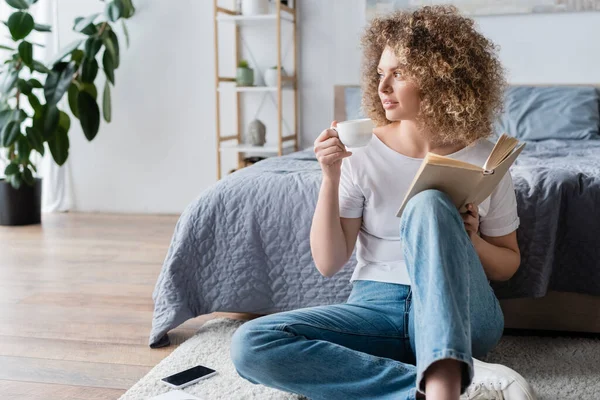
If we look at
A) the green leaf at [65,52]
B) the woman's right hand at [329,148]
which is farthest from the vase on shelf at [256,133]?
the woman's right hand at [329,148]

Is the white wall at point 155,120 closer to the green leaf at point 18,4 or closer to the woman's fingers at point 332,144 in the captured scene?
the green leaf at point 18,4

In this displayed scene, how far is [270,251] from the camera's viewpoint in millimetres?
2098

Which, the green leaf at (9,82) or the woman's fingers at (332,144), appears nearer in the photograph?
the woman's fingers at (332,144)

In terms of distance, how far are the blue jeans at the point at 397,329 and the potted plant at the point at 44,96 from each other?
289 cm

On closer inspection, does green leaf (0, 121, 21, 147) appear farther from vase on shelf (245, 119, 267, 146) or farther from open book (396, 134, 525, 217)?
open book (396, 134, 525, 217)

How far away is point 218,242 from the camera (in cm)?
213

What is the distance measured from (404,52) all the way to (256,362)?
2.23 ft

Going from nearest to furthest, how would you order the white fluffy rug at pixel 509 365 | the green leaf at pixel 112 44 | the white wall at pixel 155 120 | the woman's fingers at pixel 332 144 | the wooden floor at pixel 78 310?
1. the woman's fingers at pixel 332 144
2. the white fluffy rug at pixel 509 365
3. the wooden floor at pixel 78 310
4. the green leaf at pixel 112 44
5. the white wall at pixel 155 120

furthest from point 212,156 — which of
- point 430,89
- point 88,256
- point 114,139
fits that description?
point 430,89

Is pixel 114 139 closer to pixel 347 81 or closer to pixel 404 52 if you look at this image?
pixel 347 81

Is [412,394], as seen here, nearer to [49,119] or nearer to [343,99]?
[343,99]

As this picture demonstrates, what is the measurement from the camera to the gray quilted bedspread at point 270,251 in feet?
6.51

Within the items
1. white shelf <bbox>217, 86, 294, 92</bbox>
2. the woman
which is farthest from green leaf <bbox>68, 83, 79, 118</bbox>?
the woman

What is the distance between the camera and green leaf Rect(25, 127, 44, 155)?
13.1ft
